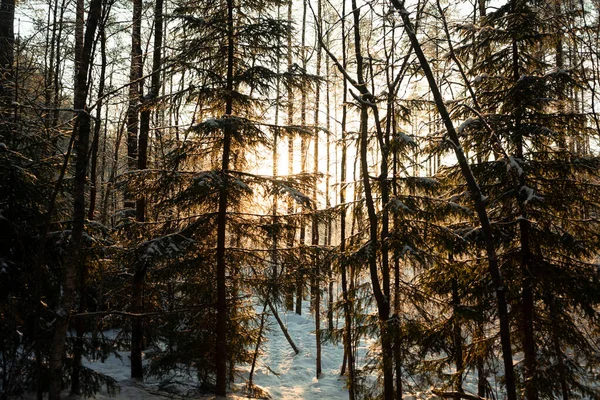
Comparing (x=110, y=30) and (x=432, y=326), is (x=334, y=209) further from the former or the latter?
(x=110, y=30)

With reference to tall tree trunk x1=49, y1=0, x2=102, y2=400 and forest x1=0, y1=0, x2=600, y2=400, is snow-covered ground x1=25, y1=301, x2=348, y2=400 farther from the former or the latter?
tall tree trunk x1=49, y1=0, x2=102, y2=400

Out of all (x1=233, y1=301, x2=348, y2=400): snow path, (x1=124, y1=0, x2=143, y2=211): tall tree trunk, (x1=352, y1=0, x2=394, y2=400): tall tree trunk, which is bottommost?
(x1=233, y1=301, x2=348, y2=400): snow path

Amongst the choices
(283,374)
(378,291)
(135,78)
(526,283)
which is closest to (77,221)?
(378,291)

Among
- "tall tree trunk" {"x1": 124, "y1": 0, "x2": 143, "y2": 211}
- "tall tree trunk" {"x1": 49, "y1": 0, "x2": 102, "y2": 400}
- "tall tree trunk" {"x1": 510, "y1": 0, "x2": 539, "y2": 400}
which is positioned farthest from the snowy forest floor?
"tall tree trunk" {"x1": 49, "y1": 0, "x2": 102, "y2": 400}

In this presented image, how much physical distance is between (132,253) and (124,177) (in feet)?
5.05

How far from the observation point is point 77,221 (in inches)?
183

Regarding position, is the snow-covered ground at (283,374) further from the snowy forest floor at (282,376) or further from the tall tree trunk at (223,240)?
the tall tree trunk at (223,240)

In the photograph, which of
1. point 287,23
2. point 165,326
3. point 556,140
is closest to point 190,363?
point 165,326

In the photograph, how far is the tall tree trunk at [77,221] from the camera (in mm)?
4387

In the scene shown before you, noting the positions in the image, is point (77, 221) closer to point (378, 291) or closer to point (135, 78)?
point (378, 291)

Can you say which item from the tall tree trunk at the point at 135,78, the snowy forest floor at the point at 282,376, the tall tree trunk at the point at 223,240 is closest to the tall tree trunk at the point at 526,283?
the snowy forest floor at the point at 282,376

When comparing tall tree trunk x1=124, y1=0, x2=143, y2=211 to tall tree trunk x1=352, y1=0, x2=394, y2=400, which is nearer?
tall tree trunk x1=352, y1=0, x2=394, y2=400

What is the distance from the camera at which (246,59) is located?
7.81 meters

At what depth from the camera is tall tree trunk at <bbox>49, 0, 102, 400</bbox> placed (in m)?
4.39
